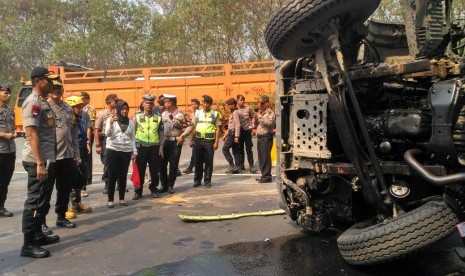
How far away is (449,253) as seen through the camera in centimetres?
434

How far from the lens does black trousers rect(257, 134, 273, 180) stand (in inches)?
360

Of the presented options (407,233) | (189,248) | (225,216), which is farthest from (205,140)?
(407,233)

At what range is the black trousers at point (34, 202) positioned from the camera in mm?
4527

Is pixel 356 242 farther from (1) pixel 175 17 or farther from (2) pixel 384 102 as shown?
(1) pixel 175 17

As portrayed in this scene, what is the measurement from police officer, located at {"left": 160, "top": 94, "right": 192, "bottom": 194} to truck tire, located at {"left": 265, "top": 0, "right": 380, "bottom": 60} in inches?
190

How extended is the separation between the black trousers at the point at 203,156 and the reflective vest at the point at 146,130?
Answer: 113cm

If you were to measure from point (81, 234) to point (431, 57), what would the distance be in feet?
13.5

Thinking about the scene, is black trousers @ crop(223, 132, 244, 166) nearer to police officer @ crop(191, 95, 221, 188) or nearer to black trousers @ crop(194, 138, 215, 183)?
police officer @ crop(191, 95, 221, 188)

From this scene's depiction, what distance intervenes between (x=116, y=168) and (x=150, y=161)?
86 cm

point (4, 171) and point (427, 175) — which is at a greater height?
point (427, 175)

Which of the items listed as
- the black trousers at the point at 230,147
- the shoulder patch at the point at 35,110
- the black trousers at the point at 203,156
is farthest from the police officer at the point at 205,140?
the shoulder patch at the point at 35,110

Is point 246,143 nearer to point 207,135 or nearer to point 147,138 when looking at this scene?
point 207,135

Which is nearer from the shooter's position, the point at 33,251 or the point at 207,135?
the point at 33,251

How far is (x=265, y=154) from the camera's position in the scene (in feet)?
30.5
